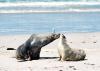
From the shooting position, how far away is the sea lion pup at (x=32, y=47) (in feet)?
39.4

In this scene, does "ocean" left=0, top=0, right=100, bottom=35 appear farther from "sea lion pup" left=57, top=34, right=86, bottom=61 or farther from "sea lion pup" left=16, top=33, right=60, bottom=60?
"sea lion pup" left=57, top=34, right=86, bottom=61

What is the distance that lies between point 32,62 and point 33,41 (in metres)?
0.80

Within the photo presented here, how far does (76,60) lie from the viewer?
11602 mm

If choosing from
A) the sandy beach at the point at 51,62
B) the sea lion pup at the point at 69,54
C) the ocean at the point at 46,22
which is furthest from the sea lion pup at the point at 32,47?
the ocean at the point at 46,22

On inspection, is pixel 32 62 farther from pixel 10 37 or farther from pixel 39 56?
pixel 10 37

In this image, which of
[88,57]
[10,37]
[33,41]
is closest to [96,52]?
[88,57]

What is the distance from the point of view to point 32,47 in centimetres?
1209

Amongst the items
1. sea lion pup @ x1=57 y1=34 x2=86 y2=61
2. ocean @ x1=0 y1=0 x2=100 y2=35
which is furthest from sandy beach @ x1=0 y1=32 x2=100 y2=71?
ocean @ x1=0 y1=0 x2=100 y2=35

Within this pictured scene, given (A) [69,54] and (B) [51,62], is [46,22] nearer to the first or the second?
(A) [69,54]

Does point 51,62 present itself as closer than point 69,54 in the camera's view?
Yes

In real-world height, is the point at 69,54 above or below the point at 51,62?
above

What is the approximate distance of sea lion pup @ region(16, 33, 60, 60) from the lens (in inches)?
473

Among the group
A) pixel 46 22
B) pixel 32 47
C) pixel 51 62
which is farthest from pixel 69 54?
pixel 46 22

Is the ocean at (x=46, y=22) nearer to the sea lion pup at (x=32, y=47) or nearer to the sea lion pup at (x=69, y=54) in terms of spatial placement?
the sea lion pup at (x=32, y=47)
